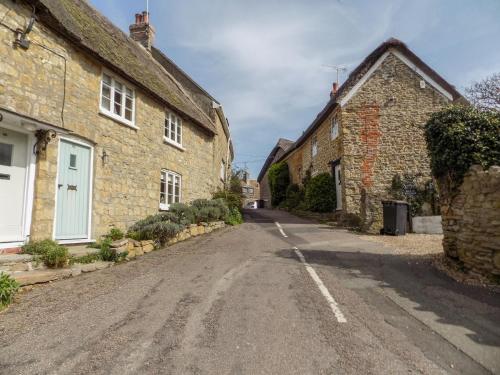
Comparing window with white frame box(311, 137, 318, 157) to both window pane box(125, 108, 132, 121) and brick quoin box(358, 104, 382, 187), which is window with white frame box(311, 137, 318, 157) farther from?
window pane box(125, 108, 132, 121)

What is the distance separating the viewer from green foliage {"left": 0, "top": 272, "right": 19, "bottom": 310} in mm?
4742

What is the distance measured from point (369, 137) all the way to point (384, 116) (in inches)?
51.7

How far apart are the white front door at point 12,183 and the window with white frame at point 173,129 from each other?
5.97 m

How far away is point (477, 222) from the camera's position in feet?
21.3

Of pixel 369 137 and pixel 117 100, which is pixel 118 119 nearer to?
pixel 117 100

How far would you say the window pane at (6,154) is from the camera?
6910 mm

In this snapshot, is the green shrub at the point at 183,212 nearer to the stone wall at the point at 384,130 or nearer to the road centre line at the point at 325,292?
the road centre line at the point at 325,292

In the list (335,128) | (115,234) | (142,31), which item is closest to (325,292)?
(115,234)

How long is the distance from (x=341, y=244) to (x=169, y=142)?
7.67m

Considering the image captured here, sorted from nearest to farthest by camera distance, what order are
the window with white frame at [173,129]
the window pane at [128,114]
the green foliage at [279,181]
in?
the window pane at [128,114] → the window with white frame at [173,129] → the green foliage at [279,181]

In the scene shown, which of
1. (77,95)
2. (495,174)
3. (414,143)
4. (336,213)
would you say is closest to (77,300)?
(77,95)

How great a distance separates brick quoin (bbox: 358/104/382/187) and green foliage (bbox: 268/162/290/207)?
12671 mm

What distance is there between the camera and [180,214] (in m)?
11.9

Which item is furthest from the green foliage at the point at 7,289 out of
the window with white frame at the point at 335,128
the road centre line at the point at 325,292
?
the window with white frame at the point at 335,128
